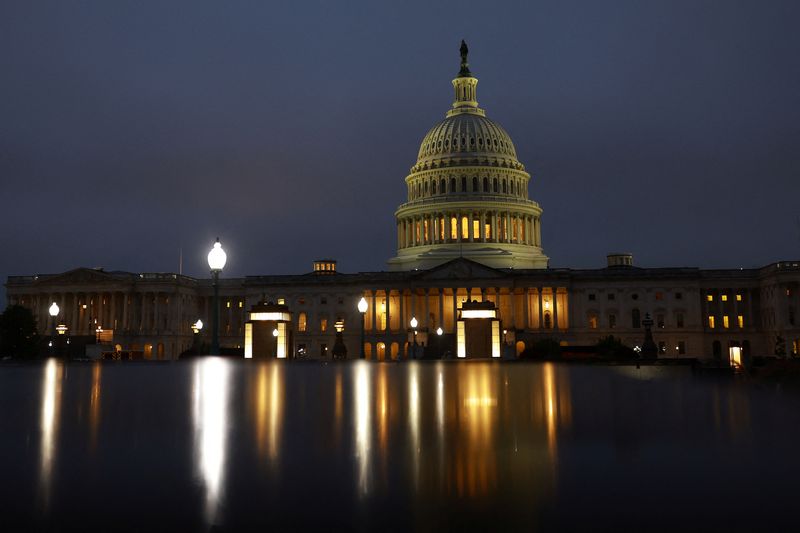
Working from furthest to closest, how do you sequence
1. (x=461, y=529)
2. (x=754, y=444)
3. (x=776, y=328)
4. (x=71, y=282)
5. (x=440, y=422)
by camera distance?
(x=71, y=282)
(x=776, y=328)
(x=440, y=422)
(x=754, y=444)
(x=461, y=529)

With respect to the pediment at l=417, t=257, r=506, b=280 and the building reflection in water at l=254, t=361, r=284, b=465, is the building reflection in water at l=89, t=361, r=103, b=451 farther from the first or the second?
the pediment at l=417, t=257, r=506, b=280

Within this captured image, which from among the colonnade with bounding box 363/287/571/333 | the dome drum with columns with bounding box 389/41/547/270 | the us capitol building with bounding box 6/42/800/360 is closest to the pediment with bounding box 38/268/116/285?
the us capitol building with bounding box 6/42/800/360

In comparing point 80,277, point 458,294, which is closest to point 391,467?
point 458,294

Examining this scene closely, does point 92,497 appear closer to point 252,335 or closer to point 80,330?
point 252,335

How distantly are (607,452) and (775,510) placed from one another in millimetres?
2669

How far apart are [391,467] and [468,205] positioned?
13228 cm

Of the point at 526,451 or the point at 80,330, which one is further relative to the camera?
the point at 80,330

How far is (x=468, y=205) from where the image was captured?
5453 inches

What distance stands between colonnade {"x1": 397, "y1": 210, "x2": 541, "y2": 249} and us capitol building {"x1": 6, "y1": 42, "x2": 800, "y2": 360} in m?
0.23

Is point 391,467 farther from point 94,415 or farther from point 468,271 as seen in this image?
point 468,271

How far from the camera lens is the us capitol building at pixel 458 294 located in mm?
121000

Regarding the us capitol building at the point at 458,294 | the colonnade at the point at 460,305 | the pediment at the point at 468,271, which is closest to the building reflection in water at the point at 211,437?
the us capitol building at the point at 458,294

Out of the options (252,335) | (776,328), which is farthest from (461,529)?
(776,328)

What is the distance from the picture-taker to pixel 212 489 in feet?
21.1
